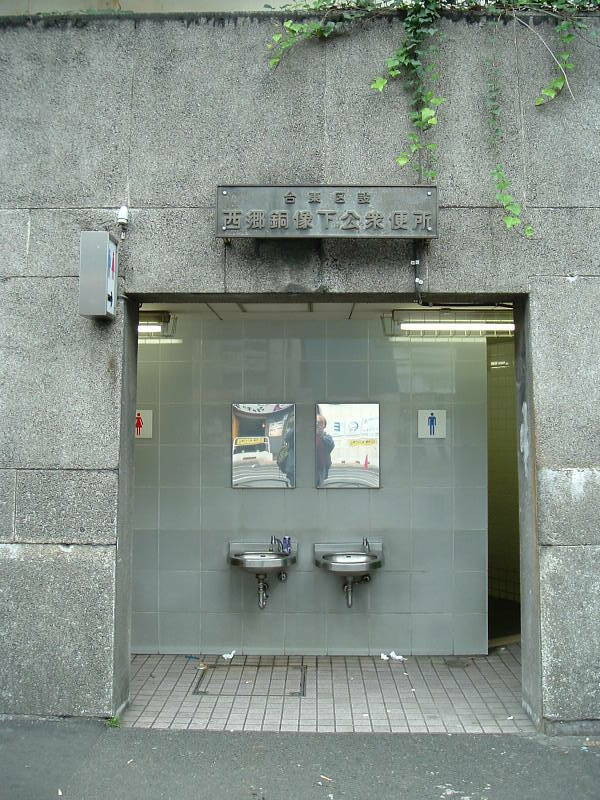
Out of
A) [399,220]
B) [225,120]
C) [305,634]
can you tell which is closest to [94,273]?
[225,120]

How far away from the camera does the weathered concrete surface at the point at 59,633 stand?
5230mm

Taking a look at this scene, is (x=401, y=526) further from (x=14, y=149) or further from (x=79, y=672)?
(x=14, y=149)

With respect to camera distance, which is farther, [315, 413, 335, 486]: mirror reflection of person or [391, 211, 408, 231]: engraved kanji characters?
[315, 413, 335, 486]: mirror reflection of person

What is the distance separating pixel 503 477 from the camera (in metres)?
9.36

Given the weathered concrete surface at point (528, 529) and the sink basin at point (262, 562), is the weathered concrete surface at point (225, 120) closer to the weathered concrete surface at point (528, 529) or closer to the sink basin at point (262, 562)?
the weathered concrete surface at point (528, 529)

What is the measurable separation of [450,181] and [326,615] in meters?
4.45

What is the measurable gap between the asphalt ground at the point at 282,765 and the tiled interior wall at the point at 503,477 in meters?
4.19

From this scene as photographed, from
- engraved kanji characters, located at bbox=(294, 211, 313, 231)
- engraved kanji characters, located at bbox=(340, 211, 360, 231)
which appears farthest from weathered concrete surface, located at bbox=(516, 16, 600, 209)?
engraved kanji characters, located at bbox=(294, 211, 313, 231)

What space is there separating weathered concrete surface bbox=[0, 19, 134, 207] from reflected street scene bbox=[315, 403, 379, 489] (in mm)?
3129

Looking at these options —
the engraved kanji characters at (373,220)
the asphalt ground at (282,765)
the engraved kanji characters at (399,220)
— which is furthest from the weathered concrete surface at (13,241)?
the asphalt ground at (282,765)

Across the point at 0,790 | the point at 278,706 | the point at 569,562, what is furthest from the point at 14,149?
the point at 569,562

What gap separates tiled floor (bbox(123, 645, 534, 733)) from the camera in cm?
536

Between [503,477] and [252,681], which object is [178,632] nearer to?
[252,681]

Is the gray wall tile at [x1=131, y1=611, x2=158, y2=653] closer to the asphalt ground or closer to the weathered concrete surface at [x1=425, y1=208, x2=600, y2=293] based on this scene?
the asphalt ground
